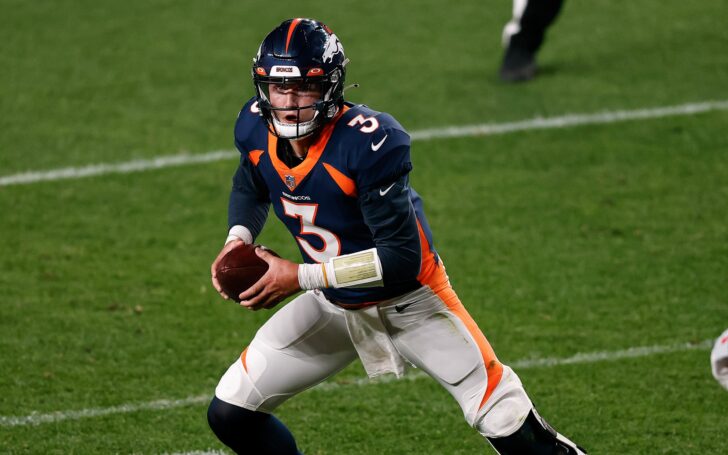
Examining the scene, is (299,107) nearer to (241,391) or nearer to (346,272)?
(346,272)

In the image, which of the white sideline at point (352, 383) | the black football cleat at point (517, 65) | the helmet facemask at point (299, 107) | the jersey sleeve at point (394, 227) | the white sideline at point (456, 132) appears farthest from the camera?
the black football cleat at point (517, 65)

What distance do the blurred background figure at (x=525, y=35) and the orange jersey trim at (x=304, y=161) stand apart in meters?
5.44

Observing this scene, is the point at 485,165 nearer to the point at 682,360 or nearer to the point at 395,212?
the point at 682,360

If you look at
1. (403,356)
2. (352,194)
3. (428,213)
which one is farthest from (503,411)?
(428,213)

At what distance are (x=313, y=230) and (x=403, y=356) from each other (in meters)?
0.58

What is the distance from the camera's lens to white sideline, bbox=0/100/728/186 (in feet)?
26.6

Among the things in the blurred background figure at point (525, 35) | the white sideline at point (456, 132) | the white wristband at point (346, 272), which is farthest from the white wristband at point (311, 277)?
the blurred background figure at point (525, 35)

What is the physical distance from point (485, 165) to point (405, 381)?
2808mm

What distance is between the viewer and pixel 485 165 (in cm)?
814

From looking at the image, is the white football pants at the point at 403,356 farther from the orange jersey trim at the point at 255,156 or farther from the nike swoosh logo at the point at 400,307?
the orange jersey trim at the point at 255,156

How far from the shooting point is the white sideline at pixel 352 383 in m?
5.27

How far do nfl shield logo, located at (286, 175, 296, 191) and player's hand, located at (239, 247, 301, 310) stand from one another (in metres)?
0.27

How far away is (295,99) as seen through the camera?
13.3 ft

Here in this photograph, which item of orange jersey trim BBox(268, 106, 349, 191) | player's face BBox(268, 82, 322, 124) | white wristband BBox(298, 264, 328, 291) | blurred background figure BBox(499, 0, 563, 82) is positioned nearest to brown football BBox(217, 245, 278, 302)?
white wristband BBox(298, 264, 328, 291)
